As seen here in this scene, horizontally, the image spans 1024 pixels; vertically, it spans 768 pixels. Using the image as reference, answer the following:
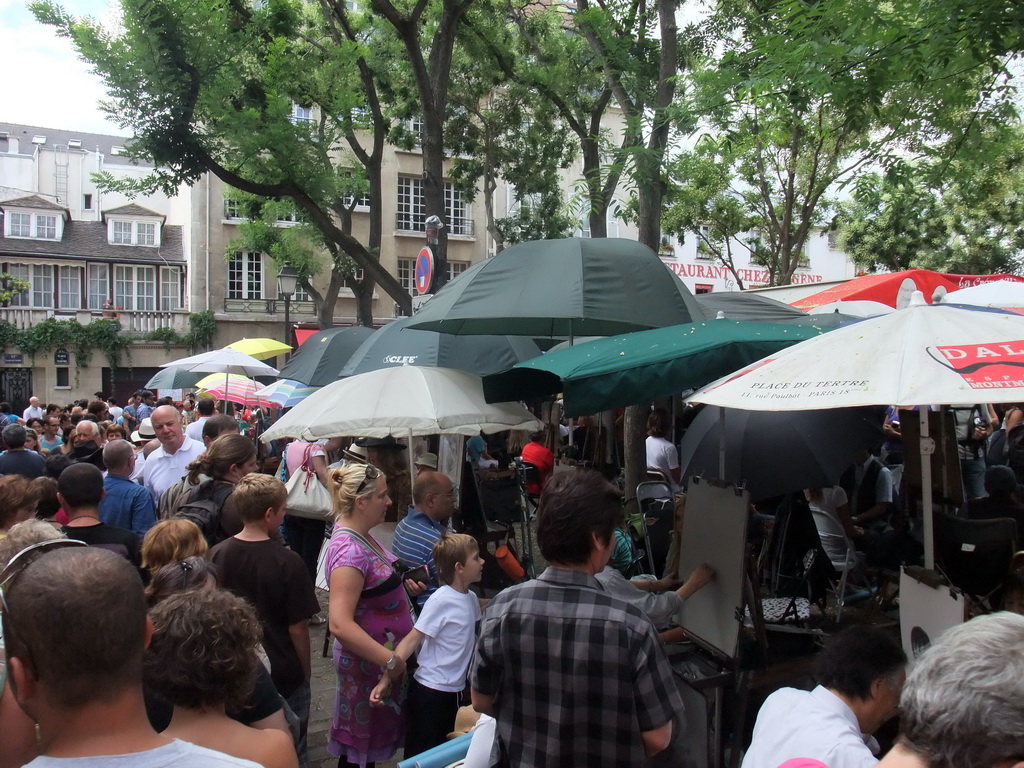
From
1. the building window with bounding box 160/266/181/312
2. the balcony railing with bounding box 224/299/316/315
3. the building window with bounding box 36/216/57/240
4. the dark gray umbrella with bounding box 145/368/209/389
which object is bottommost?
the dark gray umbrella with bounding box 145/368/209/389

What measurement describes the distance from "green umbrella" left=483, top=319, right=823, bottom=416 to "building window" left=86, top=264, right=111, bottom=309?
116 feet

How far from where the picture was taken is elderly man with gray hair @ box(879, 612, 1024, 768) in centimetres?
142

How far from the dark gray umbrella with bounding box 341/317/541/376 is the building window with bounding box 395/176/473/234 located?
25.7 m

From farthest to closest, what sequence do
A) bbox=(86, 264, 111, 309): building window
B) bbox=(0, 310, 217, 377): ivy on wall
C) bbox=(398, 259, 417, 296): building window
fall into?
bbox=(86, 264, 111, 309): building window < bbox=(398, 259, 417, 296): building window < bbox=(0, 310, 217, 377): ivy on wall

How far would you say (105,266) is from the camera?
34.7 m

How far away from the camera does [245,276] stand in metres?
31.9

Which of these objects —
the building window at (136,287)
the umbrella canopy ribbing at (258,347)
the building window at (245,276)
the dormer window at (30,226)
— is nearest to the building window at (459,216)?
the building window at (245,276)

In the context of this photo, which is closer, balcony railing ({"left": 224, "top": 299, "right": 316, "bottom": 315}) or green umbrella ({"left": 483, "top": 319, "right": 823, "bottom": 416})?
green umbrella ({"left": 483, "top": 319, "right": 823, "bottom": 416})

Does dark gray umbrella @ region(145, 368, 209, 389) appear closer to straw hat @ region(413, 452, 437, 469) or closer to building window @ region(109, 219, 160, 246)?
straw hat @ region(413, 452, 437, 469)

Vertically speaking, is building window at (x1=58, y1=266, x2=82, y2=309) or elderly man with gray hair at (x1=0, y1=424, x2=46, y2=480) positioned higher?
building window at (x1=58, y1=266, x2=82, y2=309)

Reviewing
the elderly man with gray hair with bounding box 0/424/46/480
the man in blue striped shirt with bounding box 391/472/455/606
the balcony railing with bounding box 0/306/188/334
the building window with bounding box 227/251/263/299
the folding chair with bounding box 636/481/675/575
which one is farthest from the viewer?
the balcony railing with bounding box 0/306/188/334

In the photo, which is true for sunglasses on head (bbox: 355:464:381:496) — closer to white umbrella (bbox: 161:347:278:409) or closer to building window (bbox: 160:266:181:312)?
white umbrella (bbox: 161:347:278:409)

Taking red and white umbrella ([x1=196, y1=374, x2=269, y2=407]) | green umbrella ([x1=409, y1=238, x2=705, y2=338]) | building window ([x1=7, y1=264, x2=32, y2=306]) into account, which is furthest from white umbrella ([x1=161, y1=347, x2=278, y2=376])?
building window ([x1=7, y1=264, x2=32, y2=306])

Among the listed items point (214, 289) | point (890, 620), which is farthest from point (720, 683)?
point (214, 289)
